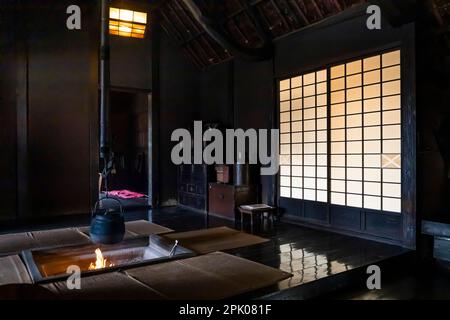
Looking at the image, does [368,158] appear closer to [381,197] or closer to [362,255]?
[381,197]

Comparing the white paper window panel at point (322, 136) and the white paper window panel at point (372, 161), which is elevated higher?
the white paper window panel at point (322, 136)

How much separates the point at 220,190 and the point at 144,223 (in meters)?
1.44

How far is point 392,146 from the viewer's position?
4.28m

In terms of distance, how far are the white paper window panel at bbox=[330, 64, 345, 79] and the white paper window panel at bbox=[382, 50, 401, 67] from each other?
2.01ft

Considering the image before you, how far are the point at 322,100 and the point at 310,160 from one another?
0.89 meters

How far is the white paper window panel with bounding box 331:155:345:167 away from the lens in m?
4.92

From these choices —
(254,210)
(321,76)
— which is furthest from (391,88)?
(254,210)

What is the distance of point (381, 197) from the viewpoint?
4410 millimetres

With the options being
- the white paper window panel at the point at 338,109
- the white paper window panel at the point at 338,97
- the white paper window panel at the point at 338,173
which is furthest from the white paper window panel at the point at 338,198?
the white paper window panel at the point at 338,97

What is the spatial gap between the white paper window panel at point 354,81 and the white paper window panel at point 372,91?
126 mm

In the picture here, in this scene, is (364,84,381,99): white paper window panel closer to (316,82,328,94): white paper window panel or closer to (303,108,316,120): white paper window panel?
(316,82,328,94): white paper window panel

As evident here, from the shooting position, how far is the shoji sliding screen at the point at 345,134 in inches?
170

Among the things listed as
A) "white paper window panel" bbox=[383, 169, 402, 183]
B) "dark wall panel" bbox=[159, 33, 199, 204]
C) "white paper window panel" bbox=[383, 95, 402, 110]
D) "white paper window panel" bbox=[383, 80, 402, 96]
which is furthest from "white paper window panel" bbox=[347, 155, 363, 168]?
"dark wall panel" bbox=[159, 33, 199, 204]

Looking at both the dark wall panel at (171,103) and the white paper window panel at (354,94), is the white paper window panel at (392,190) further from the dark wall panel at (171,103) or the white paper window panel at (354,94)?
the dark wall panel at (171,103)
